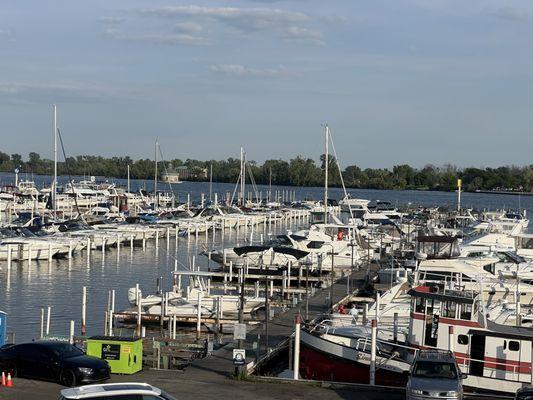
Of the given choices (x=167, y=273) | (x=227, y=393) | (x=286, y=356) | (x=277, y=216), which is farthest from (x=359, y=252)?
(x=277, y=216)

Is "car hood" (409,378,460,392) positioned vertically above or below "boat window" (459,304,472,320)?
below

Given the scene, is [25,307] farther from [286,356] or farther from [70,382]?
[70,382]

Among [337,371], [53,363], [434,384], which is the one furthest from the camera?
[337,371]

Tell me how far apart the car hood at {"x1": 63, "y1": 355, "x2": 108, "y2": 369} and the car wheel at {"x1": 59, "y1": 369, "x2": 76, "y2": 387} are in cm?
23

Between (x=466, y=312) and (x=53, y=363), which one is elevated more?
(x=466, y=312)

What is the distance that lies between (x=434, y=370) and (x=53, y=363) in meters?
10.3

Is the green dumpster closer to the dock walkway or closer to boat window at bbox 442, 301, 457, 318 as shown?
the dock walkway

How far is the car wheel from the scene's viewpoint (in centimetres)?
2714

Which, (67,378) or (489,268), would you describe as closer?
(67,378)

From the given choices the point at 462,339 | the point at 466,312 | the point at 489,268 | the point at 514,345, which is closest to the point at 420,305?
the point at 466,312

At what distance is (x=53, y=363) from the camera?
90.5 feet

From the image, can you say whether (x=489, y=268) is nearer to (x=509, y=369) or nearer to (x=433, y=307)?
(x=433, y=307)

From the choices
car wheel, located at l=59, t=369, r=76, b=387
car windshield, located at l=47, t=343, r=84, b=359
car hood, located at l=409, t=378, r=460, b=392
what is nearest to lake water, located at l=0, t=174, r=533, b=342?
car windshield, located at l=47, t=343, r=84, b=359

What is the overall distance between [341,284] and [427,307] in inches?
1122
